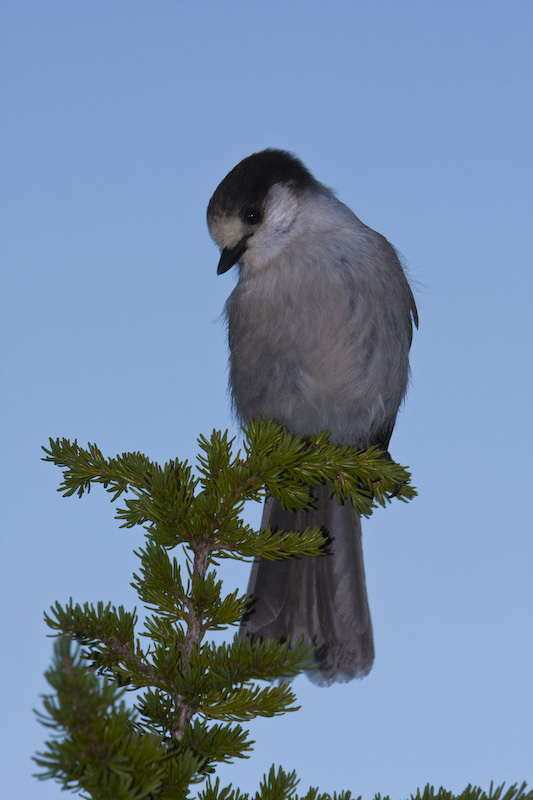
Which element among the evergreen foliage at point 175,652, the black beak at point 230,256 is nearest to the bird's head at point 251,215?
the black beak at point 230,256

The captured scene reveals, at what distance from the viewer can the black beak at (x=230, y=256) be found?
9.91 ft

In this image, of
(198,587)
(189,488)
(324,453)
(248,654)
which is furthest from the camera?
(324,453)

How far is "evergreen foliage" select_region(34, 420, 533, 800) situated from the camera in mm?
1164

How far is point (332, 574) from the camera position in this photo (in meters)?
2.90

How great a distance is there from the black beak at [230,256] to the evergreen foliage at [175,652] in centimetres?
109

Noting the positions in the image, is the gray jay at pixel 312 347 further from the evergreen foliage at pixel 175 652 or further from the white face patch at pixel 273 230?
the evergreen foliage at pixel 175 652

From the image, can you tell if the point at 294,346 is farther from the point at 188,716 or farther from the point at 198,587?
the point at 188,716

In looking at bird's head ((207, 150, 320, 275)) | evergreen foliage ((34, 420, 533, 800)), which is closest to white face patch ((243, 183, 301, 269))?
bird's head ((207, 150, 320, 275))

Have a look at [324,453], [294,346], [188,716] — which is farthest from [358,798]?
[294,346]

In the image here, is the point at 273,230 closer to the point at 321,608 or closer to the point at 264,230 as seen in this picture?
the point at 264,230

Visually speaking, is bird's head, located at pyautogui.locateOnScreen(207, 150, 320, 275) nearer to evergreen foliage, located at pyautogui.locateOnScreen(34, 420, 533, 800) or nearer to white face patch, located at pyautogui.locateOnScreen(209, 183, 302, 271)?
white face patch, located at pyautogui.locateOnScreen(209, 183, 302, 271)

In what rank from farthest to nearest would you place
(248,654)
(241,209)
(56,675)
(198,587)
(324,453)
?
(241,209)
(324,453)
(198,587)
(248,654)
(56,675)

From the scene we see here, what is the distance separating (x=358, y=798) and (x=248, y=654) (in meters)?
0.39

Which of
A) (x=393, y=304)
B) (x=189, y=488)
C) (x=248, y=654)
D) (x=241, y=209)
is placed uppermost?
Result: (x=241, y=209)
